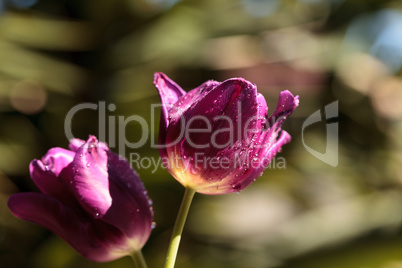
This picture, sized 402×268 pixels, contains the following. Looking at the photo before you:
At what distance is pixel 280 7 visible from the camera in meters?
1.78

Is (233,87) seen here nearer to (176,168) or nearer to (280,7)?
(176,168)

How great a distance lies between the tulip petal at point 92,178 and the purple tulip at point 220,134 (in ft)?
0.16

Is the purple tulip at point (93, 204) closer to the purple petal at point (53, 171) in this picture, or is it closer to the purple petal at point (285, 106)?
the purple petal at point (53, 171)

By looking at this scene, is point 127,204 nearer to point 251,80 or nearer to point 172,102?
point 172,102

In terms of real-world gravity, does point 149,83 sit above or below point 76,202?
above

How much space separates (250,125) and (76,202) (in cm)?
14

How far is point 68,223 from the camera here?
0.35 meters

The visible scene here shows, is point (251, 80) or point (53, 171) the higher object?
point (251, 80)

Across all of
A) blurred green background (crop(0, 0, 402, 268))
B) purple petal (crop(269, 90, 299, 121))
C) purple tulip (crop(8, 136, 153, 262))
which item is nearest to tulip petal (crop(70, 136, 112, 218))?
purple tulip (crop(8, 136, 153, 262))

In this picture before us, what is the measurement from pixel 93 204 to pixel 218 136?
3.8 inches

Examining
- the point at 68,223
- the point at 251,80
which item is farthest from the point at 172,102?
the point at 251,80

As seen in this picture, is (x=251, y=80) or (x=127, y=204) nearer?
(x=127, y=204)

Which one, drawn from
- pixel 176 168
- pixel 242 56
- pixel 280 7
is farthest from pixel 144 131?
pixel 176 168

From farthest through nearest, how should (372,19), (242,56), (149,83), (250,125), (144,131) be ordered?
(372,19) < (242,56) < (149,83) < (144,131) < (250,125)
